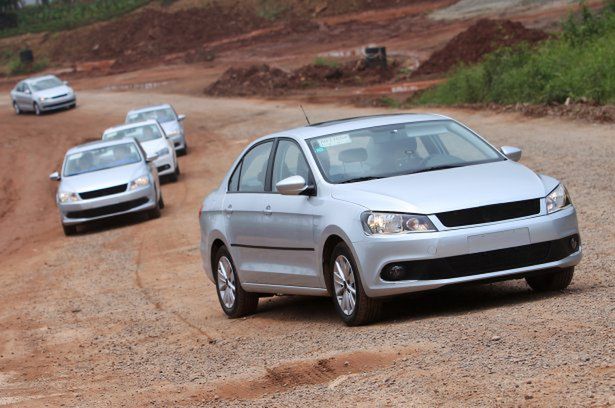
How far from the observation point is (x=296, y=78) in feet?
171

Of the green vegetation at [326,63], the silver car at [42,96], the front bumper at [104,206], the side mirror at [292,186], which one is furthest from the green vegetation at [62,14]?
the side mirror at [292,186]

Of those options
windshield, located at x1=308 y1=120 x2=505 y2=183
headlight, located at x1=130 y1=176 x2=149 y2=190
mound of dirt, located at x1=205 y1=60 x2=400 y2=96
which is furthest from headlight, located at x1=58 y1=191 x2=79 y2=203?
mound of dirt, located at x1=205 y1=60 x2=400 y2=96

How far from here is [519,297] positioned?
991cm

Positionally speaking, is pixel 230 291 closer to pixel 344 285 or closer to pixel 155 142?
pixel 344 285

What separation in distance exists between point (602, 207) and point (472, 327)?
7666 mm

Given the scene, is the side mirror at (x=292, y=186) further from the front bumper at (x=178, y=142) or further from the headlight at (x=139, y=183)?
the front bumper at (x=178, y=142)

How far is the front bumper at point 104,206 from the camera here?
919 inches

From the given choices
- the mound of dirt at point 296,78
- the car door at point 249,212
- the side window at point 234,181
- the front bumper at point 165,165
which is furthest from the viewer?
the mound of dirt at point 296,78

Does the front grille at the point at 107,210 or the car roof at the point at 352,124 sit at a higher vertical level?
the car roof at the point at 352,124

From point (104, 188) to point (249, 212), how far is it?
13.1 m

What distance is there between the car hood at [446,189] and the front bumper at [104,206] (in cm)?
1415

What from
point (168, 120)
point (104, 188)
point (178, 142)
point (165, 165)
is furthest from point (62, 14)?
point (104, 188)

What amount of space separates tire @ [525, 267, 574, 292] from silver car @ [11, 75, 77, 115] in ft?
147

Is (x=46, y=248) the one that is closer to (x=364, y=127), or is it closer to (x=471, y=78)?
(x=364, y=127)
